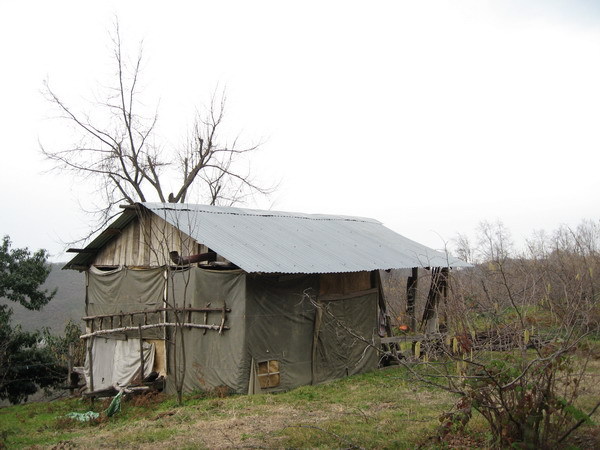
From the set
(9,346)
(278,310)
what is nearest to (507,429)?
(278,310)

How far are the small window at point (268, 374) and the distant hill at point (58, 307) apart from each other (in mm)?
20214

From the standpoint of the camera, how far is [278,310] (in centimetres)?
1220

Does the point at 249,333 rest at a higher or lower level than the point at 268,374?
higher

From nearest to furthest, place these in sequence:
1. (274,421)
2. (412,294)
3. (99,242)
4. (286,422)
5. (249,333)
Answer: (286,422) → (274,421) → (249,333) → (99,242) → (412,294)

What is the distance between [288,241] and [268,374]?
3489 mm

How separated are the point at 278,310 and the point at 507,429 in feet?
22.8

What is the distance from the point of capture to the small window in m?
11.7

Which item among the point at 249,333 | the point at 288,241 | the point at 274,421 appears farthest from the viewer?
the point at 288,241

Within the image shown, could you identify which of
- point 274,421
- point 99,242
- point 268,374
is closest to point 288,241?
point 268,374

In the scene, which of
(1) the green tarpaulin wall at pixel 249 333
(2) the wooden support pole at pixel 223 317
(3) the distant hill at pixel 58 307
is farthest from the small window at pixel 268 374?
(3) the distant hill at pixel 58 307

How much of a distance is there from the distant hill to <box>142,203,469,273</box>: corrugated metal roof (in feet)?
57.3

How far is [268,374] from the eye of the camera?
11.8 m

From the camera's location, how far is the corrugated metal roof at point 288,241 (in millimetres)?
11945

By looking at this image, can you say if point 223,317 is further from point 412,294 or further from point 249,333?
point 412,294
